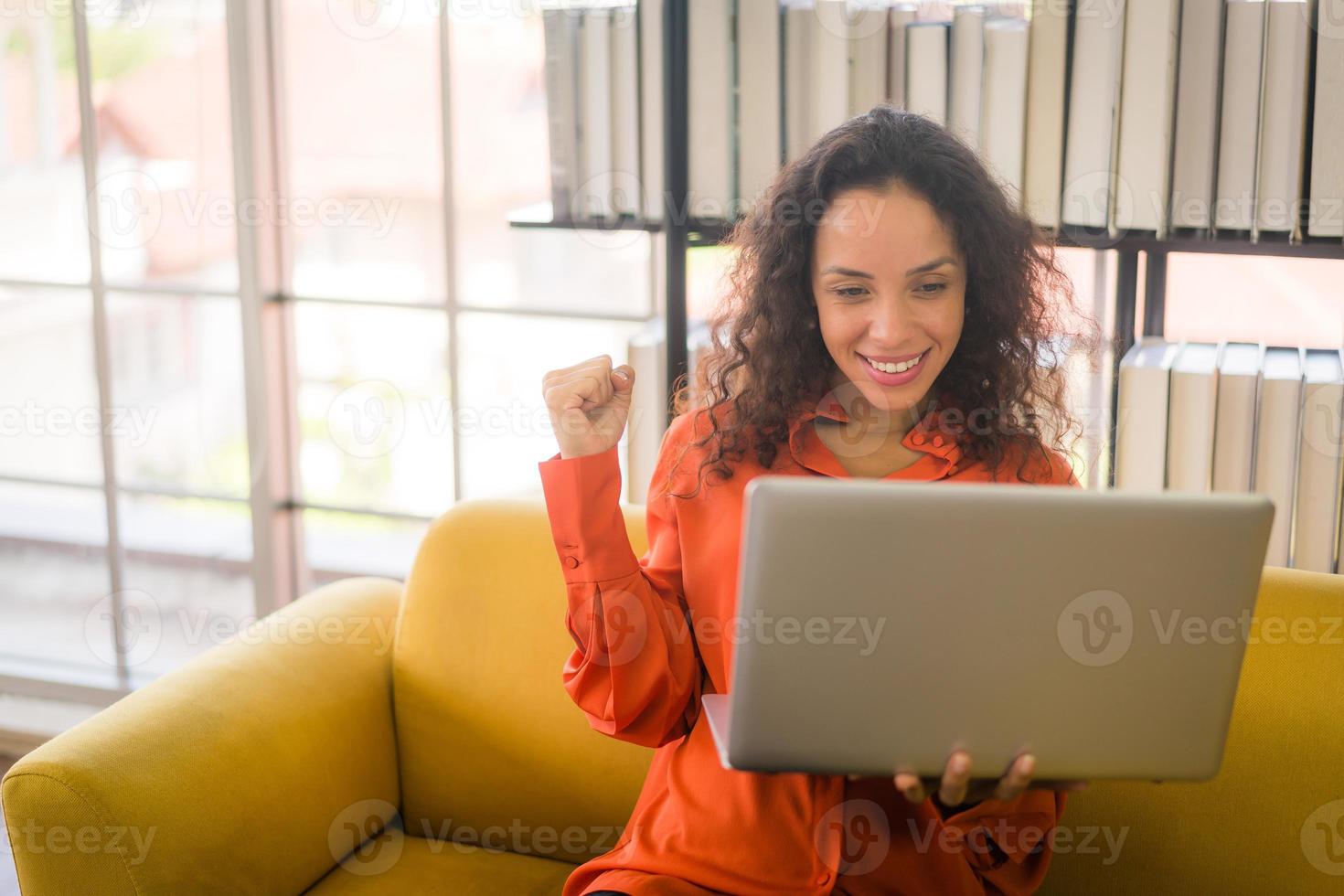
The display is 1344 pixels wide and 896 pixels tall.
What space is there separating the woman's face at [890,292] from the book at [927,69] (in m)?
0.48

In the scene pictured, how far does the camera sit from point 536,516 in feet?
6.65

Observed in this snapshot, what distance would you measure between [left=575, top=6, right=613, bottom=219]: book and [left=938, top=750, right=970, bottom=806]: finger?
1.22 m

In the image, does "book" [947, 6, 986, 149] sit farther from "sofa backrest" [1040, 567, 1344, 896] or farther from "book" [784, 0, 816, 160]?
"sofa backrest" [1040, 567, 1344, 896]

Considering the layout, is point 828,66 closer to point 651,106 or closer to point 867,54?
point 867,54

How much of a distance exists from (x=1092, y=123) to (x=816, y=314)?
1.82 ft

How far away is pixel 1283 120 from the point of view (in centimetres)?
175

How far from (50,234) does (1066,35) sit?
88.4 inches

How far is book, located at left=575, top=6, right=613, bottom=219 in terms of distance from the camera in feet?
6.72

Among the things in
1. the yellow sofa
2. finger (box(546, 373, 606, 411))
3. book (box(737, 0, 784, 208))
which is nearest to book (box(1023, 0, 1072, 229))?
book (box(737, 0, 784, 208))

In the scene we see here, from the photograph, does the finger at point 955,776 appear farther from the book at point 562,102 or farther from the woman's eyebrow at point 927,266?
the book at point 562,102

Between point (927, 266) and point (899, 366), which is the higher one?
point (927, 266)

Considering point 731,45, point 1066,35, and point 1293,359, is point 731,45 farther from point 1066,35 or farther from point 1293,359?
point 1293,359

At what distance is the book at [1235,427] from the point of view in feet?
6.12

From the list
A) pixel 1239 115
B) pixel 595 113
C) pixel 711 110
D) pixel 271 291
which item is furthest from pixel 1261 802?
pixel 271 291
